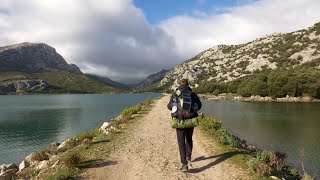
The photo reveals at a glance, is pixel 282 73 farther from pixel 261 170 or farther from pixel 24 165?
pixel 24 165

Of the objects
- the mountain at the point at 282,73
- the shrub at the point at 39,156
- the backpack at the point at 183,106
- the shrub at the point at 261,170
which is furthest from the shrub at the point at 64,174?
the mountain at the point at 282,73

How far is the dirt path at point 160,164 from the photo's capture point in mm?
14781

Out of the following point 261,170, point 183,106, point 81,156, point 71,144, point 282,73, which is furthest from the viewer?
point 282,73

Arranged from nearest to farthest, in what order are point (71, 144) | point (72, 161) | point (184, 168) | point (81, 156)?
point (184, 168) < point (72, 161) < point (81, 156) < point (71, 144)

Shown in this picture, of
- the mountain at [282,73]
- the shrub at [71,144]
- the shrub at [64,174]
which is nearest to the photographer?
the shrub at [64,174]

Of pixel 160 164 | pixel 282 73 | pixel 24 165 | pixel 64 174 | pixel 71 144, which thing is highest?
pixel 282 73

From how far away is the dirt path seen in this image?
14.8 meters

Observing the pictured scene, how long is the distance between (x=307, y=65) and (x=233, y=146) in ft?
442

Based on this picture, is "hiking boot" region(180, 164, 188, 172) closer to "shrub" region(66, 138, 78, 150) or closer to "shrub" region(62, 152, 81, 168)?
"shrub" region(62, 152, 81, 168)

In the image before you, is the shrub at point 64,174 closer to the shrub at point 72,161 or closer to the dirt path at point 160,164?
the shrub at point 72,161

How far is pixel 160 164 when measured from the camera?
55.2 ft

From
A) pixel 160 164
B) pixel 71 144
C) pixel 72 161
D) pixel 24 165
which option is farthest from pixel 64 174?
pixel 71 144

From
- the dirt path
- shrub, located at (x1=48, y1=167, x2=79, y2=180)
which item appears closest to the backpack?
the dirt path

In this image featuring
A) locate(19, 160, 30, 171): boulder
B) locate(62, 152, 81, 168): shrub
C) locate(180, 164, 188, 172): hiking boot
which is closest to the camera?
locate(180, 164, 188, 172): hiking boot
